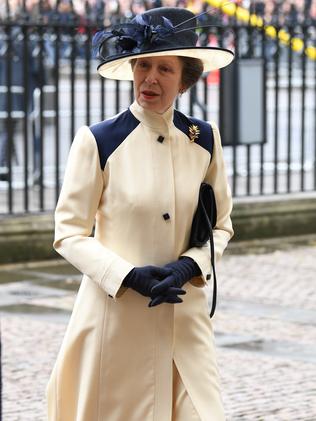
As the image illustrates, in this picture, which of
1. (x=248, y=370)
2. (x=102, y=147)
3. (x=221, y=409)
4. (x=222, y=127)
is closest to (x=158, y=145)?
(x=102, y=147)

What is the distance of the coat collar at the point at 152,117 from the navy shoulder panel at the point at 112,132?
0.02 m

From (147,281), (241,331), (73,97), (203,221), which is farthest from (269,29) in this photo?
(147,281)

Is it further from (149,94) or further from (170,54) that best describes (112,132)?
(170,54)

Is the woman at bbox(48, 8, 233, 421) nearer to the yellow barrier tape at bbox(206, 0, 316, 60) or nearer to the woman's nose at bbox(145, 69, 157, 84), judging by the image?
the woman's nose at bbox(145, 69, 157, 84)

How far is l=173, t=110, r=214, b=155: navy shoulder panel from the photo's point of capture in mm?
4555

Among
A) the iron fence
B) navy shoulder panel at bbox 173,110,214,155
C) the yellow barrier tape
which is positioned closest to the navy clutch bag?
navy shoulder panel at bbox 173,110,214,155

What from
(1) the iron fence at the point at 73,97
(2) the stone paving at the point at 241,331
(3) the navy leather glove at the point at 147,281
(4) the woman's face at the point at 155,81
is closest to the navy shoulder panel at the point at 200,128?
(4) the woman's face at the point at 155,81

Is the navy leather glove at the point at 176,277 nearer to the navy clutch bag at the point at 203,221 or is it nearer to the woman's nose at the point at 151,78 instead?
the navy clutch bag at the point at 203,221

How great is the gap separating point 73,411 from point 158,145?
0.89 metres

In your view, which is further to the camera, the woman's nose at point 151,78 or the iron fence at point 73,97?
the iron fence at point 73,97

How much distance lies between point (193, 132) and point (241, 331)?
4.15m

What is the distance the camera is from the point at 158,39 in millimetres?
4352

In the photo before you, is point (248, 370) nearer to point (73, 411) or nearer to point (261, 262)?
point (73, 411)

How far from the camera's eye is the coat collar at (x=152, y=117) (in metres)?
4.45
